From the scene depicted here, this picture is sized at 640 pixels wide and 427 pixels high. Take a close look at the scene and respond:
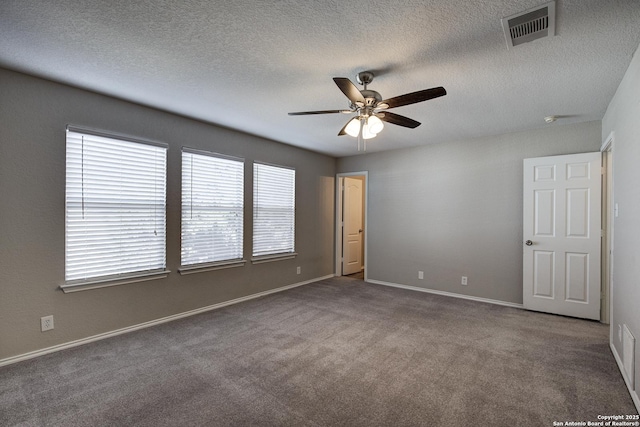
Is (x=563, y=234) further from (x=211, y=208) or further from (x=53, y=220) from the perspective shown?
(x=53, y=220)

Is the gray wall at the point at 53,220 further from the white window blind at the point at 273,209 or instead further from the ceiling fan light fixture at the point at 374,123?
the ceiling fan light fixture at the point at 374,123

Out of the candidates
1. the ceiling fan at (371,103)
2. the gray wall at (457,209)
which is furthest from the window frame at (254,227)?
the ceiling fan at (371,103)

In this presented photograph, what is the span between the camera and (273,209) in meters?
5.02

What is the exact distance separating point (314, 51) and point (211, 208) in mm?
2602

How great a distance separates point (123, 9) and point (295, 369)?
2786mm

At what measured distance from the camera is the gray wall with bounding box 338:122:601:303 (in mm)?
4312

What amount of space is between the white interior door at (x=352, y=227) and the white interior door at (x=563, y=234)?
125 inches

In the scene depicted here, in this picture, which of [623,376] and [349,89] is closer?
[349,89]

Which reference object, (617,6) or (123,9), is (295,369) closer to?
(123,9)

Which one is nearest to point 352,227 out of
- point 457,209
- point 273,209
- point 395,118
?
point 273,209

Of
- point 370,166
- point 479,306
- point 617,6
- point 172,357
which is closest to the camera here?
point 617,6

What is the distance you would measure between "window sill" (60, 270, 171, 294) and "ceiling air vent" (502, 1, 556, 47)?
3931mm

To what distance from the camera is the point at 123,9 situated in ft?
5.98

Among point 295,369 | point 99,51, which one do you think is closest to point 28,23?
point 99,51
